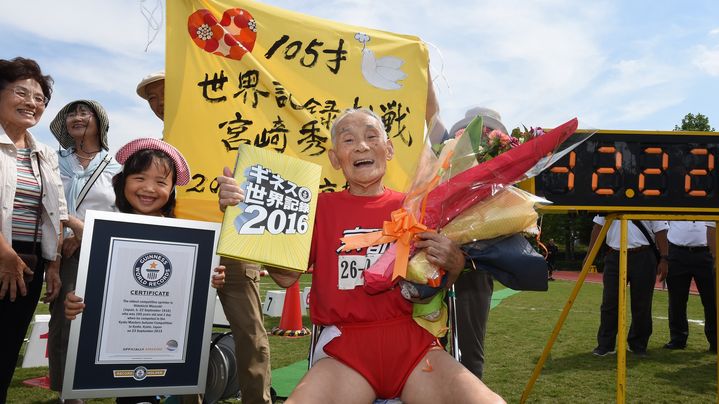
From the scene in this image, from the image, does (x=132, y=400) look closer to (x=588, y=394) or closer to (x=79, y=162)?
(x=79, y=162)

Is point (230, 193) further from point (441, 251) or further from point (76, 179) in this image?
point (76, 179)

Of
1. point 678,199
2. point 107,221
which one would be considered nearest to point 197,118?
point 107,221

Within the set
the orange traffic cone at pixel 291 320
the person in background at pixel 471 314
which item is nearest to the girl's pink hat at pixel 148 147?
the person in background at pixel 471 314

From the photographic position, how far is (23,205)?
2.87 m

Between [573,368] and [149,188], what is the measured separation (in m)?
4.81

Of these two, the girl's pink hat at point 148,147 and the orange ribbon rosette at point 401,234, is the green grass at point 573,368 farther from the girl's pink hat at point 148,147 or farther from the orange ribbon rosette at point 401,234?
the orange ribbon rosette at point 401,234

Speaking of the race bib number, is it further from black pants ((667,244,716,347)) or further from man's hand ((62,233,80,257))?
black pants ((667,244,716,347))

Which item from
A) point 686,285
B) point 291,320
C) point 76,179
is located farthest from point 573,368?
point 76,179

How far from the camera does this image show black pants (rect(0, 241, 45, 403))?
2791mm

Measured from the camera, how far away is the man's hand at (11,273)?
2639 millimetres

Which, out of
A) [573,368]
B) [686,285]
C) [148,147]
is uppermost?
[148,147]

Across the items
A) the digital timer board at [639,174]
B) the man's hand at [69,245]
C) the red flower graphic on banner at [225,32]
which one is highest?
the red flower graphic on banner at [225,32]

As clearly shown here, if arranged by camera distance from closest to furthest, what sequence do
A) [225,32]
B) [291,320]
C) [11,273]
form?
1. [11,273]
2. [225,32]
3. [291,320]

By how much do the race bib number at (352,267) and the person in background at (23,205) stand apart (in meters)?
1.63
